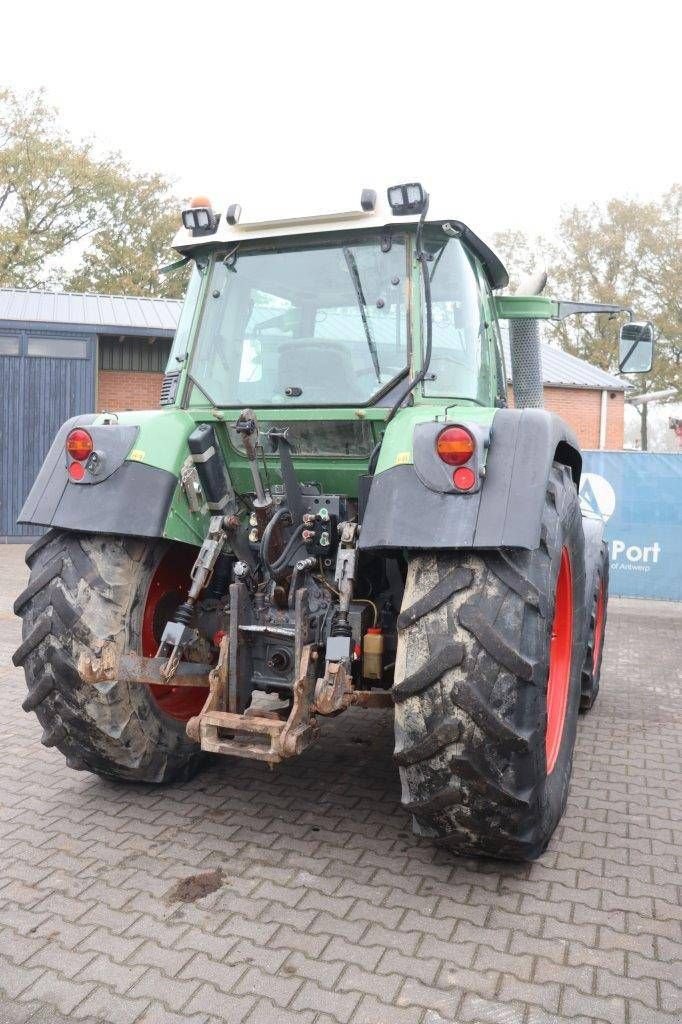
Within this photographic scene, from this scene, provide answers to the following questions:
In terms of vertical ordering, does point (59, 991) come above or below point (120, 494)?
below

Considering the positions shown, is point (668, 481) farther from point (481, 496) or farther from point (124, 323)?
point (124, 323)

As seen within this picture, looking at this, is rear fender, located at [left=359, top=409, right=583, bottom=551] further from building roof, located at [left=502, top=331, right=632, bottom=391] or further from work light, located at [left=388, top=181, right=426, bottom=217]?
building roof, located at [left=502, top=331, right=632, bottom=391]

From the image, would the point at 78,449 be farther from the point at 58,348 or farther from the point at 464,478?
the point at 58,348

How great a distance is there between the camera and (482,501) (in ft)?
9.64

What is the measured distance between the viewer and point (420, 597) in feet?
9.78

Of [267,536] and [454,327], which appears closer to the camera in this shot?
[267,536]

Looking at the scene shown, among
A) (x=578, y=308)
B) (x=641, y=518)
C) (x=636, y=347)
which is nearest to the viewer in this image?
(x=636, y=347)

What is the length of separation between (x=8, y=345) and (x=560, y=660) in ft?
45.6

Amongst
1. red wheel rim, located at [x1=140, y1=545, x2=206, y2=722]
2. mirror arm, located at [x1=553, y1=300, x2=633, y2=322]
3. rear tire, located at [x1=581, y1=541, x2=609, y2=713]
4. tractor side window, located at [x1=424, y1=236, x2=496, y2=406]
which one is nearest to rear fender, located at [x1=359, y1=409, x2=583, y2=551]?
tractor side window, located at [x1=424, y1=236, x2=496, y2=406]

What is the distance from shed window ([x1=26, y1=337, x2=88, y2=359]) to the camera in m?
15.5

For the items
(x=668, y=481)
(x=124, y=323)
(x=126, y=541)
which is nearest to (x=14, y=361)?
(x=124, y=323)

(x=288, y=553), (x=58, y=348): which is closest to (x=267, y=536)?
(x=288, y=553)

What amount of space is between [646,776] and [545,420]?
2.39m

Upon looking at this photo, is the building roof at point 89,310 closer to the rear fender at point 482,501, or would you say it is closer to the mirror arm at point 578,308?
the mirror arm at point 578,308
